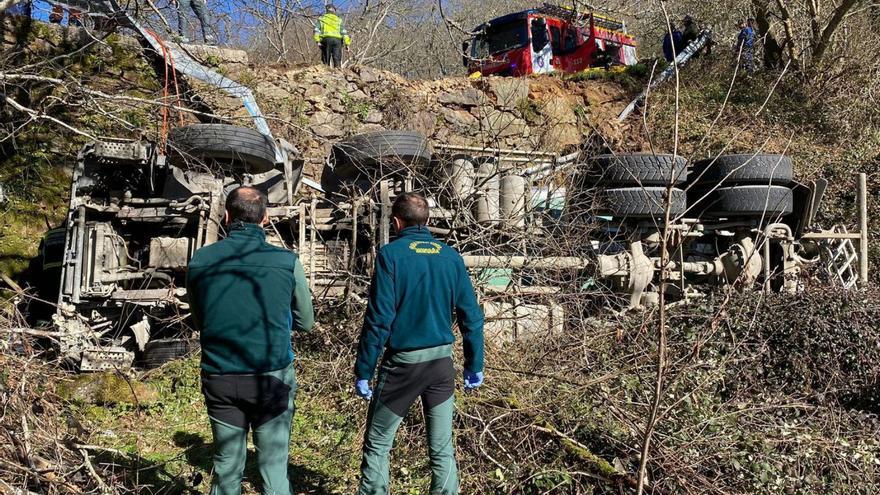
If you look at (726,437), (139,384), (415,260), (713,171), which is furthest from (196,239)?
(713,171)

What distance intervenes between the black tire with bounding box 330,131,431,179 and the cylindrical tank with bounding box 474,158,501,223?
2.10 feet

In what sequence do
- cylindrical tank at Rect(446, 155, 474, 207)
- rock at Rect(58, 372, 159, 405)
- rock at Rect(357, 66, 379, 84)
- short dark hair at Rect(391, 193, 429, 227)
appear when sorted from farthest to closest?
rock at Rect(357, 66, 379, 84), cylindrical tank at Rect(446, 155, 474, 207), rock at Rect(58, 372, 159, 405), short dark hair at Rect(391, 193, 429, 227)

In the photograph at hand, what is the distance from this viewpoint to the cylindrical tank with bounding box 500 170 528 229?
6305 mm

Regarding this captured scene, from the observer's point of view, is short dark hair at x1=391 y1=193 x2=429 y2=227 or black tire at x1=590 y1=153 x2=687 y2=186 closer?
short dark hair at x1=391 y1=193 x2=429 y2=227

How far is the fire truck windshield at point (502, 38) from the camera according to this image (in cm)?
1427

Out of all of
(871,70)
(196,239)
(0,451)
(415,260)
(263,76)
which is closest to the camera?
(0,451)

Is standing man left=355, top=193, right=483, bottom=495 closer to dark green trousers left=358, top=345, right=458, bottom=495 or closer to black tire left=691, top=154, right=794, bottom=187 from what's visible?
dark green trousers left=358, top=345, right=458, bottom=495

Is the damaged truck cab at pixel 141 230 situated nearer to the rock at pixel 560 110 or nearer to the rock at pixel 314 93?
the rock at pixel 314 93

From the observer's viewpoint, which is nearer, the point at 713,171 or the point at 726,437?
the point at 726,437

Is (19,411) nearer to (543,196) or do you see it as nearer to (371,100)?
(543,196)

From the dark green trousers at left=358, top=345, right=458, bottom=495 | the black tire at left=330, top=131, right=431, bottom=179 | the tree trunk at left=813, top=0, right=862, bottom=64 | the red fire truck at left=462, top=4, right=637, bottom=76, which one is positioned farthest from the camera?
the red fire truck at left=462, top=4, right=637, bottom=76

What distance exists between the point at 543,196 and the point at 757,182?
93.4 inches

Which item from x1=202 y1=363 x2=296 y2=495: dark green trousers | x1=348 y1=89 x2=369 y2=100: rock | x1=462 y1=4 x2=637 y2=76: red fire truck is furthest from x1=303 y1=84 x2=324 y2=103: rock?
x1=202 y1=363 x2=296 y2=495: dark green trousers

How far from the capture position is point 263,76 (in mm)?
12008
